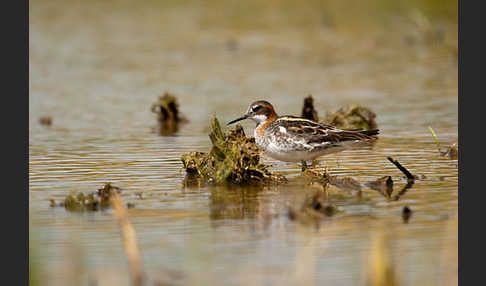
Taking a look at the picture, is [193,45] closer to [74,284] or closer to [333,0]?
[333,0]

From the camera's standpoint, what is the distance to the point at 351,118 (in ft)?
61.5

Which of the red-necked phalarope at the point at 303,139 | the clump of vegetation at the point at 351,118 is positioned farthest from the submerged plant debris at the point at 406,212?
the clump of vegetation at the point at 351,118

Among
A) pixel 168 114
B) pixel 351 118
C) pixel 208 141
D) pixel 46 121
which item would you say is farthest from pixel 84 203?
pixel 46 121

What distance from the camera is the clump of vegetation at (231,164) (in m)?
13.7

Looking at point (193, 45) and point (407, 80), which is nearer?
point (407, 80)

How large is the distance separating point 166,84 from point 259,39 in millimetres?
5873

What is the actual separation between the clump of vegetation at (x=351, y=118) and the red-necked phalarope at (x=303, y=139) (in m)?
3.89

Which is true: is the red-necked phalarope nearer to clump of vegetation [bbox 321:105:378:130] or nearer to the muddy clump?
the muddy clump

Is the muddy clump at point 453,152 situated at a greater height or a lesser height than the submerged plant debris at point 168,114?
lesser

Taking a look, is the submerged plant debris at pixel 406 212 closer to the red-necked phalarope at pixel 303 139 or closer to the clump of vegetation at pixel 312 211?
the clump of vegetation at pixel 312 211

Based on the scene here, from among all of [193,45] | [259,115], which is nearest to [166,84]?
[193,45]

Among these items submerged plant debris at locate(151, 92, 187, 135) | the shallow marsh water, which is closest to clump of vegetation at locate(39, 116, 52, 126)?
the shallow marsh water

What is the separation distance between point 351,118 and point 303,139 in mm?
4647

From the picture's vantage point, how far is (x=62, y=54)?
2842 centimetres
